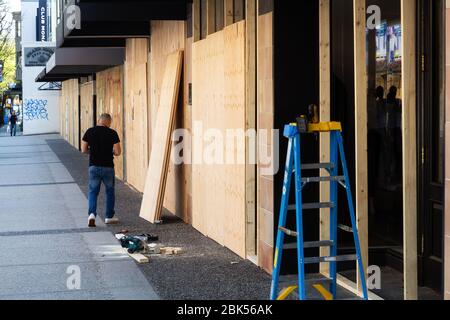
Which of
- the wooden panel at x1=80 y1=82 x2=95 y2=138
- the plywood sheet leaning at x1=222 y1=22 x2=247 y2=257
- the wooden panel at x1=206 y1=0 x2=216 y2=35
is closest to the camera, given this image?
the plywood sheet leaning at x1=222 y1=22 x2=247 y2=257

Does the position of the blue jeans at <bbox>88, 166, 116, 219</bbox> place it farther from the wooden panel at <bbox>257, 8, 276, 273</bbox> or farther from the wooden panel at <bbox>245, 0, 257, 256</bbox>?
the wooden panel at <bbox>257, 8, 276, 273</bbox>

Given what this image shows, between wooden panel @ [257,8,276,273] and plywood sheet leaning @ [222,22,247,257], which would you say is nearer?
wooden panel @ [257,8,276,273]

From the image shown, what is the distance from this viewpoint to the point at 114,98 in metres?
22.7

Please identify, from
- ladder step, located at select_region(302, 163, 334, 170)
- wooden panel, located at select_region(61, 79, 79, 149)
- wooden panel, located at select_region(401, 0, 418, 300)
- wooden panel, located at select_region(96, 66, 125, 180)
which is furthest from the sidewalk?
wooden panel, located at select_region(61, 79, 79, 149)

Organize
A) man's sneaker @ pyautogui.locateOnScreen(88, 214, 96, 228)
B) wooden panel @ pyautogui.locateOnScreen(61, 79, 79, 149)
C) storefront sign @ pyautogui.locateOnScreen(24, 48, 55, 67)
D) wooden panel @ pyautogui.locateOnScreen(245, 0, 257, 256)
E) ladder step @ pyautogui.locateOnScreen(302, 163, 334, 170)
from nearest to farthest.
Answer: ladder step @ pyautogui.locateOnScreen(302, 163, 334, 170) → wooden panel @ pyautogui.locateOnScreen(245, 0, 257, 256) → man's sneaker @ pyautogui.locateOnScreen(88, 214, 96, 228) → wooden panel @ pyautogui.locateOnScreen(61, 79, 79, 149) → storefront sign @ pyautogui.locateOnScreen(24, 48, 55, 67)

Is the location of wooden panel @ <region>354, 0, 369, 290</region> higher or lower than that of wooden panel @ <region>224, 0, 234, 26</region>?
lower

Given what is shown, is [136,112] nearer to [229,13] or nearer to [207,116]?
[207,116]

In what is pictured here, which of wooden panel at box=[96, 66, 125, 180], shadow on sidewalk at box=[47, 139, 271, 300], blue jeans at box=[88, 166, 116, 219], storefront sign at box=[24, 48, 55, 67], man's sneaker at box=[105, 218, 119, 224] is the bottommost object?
shadow on sidewalk at box=[47, 139, 271, 300]

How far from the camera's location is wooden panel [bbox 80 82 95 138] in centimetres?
3106

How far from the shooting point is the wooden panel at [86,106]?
3106cm

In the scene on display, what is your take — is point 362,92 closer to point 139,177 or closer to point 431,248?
point 431,248

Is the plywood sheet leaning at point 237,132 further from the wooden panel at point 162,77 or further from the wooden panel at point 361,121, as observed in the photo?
the wooden panel at point 162,77

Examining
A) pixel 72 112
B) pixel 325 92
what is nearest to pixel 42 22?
pixel 72 112

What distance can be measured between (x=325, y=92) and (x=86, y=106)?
2605cm
